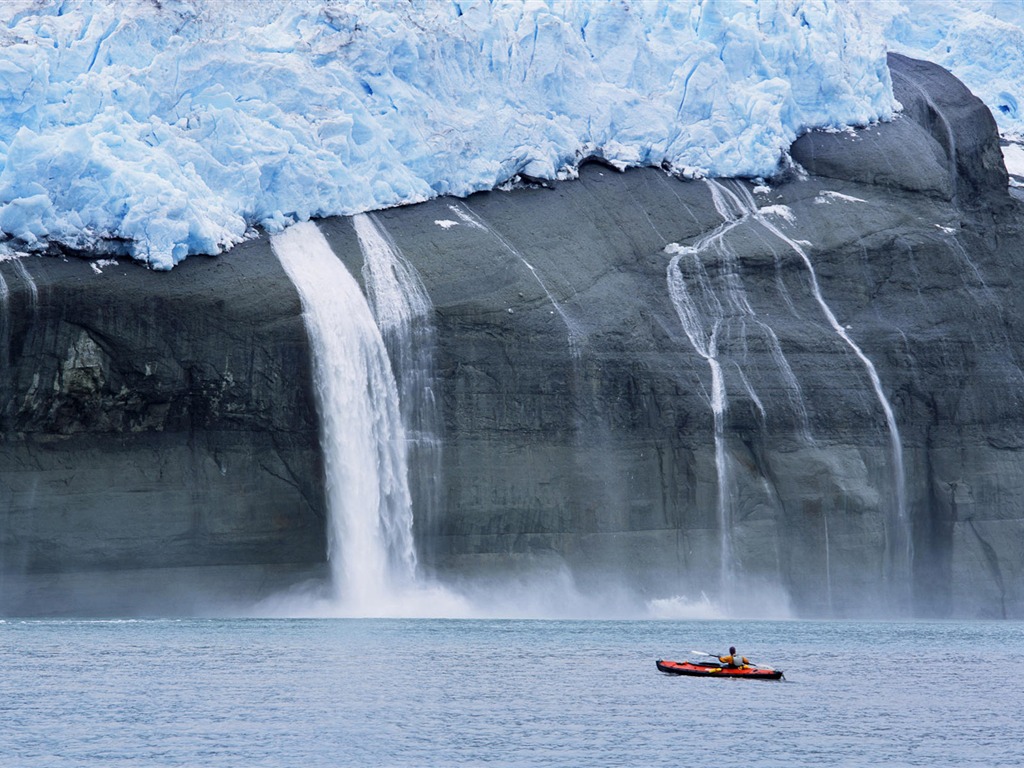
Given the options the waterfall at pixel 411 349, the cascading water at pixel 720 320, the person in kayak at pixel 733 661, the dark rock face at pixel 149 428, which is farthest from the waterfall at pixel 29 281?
the person in kayak at pixel 733 661

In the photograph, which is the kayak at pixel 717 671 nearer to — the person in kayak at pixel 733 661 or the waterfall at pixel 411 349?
the person in kayak at pixel 733 661

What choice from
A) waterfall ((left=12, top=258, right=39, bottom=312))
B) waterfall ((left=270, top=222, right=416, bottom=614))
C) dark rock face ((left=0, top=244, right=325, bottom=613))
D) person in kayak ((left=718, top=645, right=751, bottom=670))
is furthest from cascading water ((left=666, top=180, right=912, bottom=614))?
waterfall ((left=12, top=258, right=39, bottom=312))

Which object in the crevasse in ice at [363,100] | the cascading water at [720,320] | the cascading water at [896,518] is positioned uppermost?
the crevasse in ice at [363,100]

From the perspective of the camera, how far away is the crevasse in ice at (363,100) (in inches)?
1658

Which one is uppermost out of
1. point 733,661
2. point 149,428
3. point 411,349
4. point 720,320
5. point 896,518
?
point 720,320

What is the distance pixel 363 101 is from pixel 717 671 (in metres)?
21.6

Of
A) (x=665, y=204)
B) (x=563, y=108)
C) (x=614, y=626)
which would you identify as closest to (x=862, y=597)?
(x=614, y=626)

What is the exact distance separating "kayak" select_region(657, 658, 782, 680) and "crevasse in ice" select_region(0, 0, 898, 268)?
17407mm

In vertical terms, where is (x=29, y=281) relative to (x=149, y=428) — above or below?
above

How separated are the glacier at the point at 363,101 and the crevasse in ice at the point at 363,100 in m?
0.05

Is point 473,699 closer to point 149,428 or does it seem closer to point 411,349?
point 149,428

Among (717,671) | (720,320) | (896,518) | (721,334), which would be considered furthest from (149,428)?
(896,518)

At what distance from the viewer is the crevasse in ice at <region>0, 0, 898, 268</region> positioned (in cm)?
4212

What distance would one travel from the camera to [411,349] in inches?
1756
